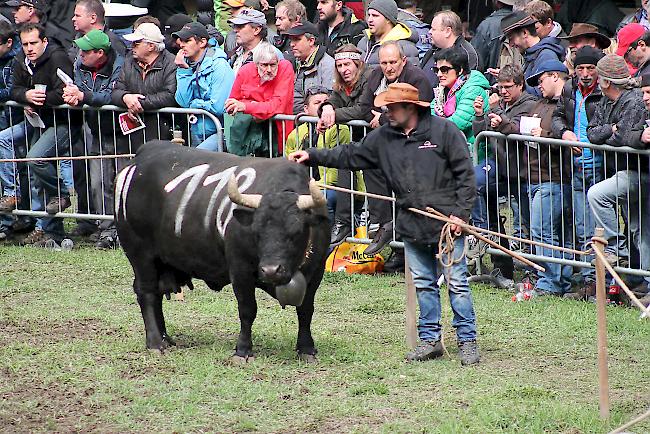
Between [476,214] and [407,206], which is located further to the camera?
[476,214]

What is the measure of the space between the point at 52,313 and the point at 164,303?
103cm

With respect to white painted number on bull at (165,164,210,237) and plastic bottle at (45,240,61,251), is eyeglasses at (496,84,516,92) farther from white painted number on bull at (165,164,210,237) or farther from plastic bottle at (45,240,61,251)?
plastic bottle at (45,240,61,251)

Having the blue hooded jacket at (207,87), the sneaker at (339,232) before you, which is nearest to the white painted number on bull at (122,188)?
the sneaker at (339,232)

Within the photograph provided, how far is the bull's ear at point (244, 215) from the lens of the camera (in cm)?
907

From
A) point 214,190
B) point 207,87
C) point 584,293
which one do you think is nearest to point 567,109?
point 584,293

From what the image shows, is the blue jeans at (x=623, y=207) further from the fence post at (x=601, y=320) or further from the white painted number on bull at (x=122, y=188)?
the white painted number on bull at (x=122, y=188)

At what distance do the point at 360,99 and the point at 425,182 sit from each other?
131 inches

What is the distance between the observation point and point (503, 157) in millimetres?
12156

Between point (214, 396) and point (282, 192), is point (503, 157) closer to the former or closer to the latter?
point (282, 192)

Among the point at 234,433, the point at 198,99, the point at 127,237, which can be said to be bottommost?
the point at 234,433

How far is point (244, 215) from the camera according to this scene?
29.8 ft

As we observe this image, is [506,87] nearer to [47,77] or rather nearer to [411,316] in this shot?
[411,316]

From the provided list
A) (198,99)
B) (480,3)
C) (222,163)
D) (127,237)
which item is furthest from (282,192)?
(480,3)

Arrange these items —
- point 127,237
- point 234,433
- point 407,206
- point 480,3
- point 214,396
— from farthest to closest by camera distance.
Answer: point 480,3 → point 127,237 → point 407,206 → point 214,396 → point 234,433
